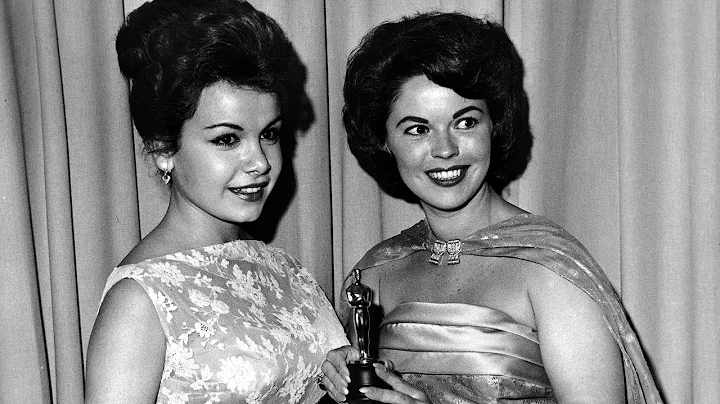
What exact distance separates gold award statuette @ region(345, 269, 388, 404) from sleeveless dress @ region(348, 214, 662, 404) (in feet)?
0.77

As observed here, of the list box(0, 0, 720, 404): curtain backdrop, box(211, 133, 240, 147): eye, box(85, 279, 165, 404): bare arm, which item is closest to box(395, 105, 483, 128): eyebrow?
box(211, 133, 240, 147): eye

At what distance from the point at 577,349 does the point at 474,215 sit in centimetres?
39

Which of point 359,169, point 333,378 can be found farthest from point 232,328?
point 359,169

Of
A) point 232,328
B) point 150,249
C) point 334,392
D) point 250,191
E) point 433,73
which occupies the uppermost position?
point 433,73

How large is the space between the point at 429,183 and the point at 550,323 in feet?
1.22

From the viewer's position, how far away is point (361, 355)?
1.43 m

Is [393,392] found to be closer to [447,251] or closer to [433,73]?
[447,251]

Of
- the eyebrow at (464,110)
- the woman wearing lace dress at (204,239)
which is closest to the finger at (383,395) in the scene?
the woman wearing lace dress at (204,239)

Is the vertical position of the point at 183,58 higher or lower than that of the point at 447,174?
higher

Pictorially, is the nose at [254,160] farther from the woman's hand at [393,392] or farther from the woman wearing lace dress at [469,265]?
the woman's hand at [393,392]

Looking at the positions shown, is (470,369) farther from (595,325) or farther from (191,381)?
(191,381)

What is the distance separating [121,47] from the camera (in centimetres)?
160

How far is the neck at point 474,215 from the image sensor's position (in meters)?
1.75

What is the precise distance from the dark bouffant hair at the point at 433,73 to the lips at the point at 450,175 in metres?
0.15
